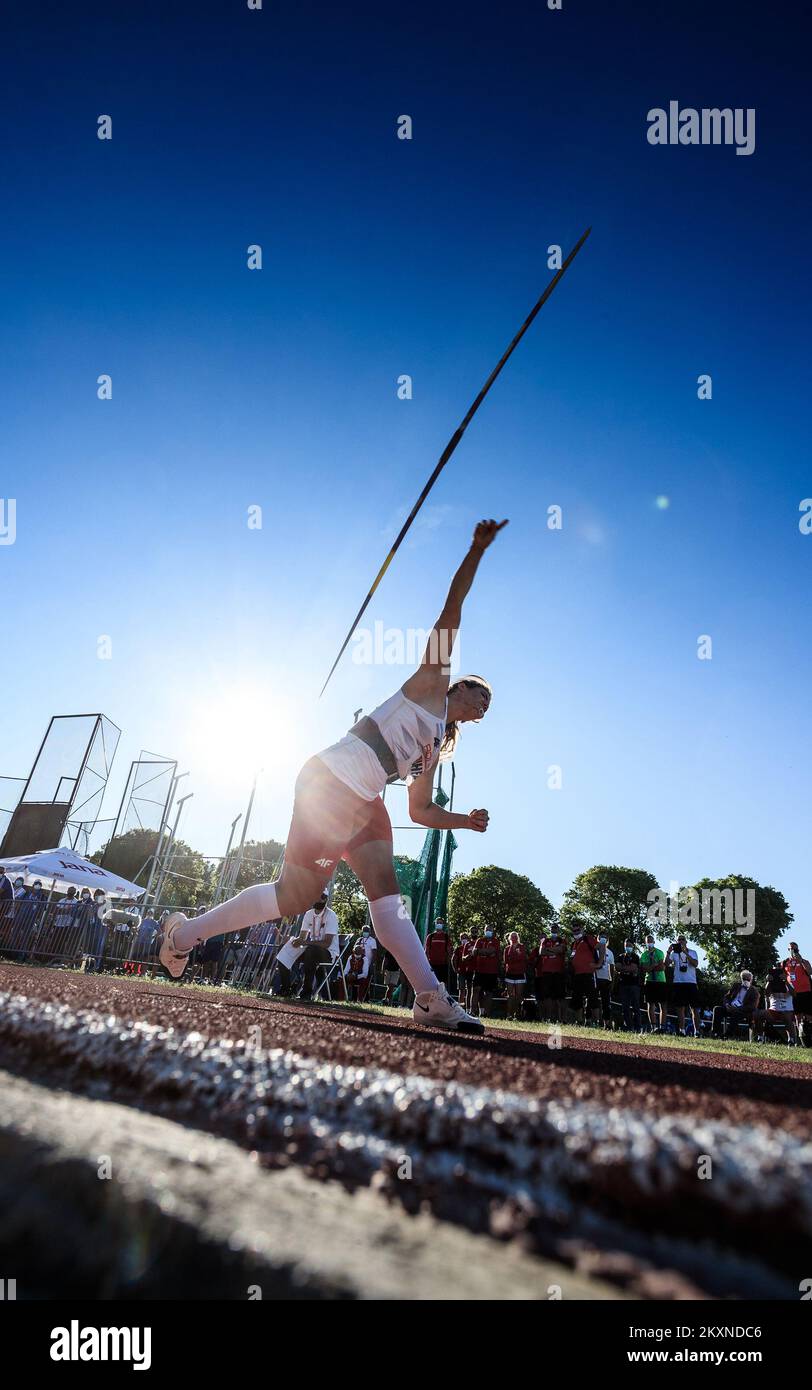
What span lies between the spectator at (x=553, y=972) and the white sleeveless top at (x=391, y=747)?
14.1 metres

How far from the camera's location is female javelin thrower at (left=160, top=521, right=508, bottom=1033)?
3379 mm

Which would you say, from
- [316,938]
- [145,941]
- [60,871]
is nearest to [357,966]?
[316,938]

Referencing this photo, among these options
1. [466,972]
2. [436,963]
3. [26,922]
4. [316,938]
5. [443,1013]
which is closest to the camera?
[443,1013]

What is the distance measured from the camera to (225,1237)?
0.50 meters

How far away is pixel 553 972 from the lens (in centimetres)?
1597

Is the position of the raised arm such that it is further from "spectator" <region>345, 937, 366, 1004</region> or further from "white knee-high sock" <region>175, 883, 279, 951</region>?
"spectator" <region>345, 937, 366, 1004</region>

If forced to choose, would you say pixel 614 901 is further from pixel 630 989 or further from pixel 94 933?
pixel 94 933

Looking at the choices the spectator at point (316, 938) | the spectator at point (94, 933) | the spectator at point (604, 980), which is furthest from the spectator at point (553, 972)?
the spectator at point (94, 933)

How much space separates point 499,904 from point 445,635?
159 feet

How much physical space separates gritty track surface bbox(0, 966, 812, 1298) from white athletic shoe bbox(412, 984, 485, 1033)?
2.29m

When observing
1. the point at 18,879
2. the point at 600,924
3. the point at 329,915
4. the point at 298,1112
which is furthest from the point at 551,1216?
the point at 600,924

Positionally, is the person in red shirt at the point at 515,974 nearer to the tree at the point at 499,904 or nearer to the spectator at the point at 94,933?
the spectator at the point at 94,933

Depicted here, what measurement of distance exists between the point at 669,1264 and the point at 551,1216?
0.32 feet

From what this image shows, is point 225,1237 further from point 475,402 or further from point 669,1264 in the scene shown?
point 475,402
